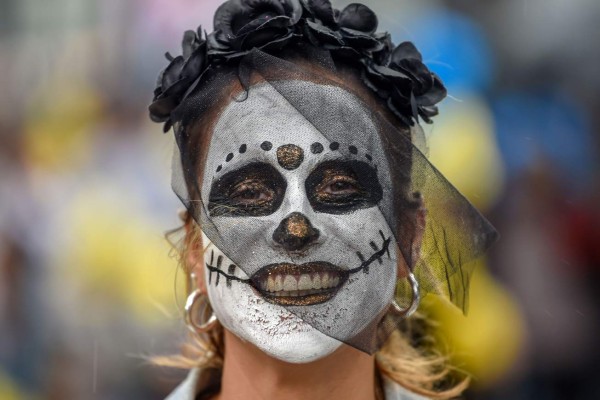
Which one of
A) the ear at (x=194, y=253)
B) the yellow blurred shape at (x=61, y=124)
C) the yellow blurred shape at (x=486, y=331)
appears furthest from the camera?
the yellow blurred shape at (x=61, y=124)

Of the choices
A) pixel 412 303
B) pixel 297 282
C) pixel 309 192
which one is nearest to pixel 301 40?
pixel 309 192

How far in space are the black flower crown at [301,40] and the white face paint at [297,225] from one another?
0.44ft

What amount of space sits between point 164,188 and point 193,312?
6.30 feet

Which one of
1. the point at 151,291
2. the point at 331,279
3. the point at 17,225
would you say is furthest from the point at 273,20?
the point at 17,225

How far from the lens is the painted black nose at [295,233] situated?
228 centimetres

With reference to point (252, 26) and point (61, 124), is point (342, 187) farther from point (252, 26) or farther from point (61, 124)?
point (61, 124)

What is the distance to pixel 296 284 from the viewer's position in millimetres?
2303

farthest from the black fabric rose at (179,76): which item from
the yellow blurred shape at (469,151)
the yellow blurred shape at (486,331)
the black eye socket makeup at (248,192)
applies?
the yellow blurred shape at (486,331)

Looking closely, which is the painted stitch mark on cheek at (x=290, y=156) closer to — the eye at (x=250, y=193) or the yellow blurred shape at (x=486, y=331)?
the eye at (x=250, y=193)

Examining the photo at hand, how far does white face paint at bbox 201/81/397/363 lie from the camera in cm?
230

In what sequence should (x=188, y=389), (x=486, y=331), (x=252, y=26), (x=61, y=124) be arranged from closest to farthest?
(x=252, y=26)
(x=188, y=389)
(x=486, y=331)
(x=61, y=124)

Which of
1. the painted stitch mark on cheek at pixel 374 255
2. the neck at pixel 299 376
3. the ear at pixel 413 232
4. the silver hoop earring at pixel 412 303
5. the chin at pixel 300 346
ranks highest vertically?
the ear at pixel 413 232

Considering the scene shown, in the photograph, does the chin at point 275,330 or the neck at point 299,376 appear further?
the neck at point 299,376

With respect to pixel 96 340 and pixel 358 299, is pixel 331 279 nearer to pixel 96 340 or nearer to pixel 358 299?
pixel 358 299
